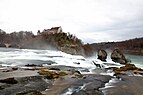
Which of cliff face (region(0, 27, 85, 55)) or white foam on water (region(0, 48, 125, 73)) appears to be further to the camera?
cliff face (region(0, 27, 85, 55))

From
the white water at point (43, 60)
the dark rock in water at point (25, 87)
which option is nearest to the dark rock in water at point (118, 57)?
the white water at point (43, 60)

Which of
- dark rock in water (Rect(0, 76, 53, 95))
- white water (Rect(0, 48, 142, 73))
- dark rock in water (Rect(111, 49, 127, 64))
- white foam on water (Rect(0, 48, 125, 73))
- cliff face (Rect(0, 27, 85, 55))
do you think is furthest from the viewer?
cliff face (Rect(0, 27, 85, 55))

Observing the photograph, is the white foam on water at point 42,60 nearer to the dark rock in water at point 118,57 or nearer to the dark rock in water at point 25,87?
the dark rock in water at point 25,87

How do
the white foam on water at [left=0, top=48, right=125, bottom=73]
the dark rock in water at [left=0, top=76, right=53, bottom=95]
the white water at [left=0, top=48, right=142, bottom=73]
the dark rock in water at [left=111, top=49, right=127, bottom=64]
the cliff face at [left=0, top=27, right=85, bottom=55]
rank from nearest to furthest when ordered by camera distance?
the dark rock in water at [left=0, top=76, right=53, bottom=95]
the white water at [left=0, top=48, right=142, bottom=73]
the white foam on water at [left=0, top=48, right=125, bottom=73]
the dark rock in water at [left=111, top=49, right=127, bottom=64]
the cliff face at [left=0, top=27, right=85, bottom=55]

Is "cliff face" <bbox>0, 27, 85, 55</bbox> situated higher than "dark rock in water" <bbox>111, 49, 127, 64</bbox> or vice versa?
"cliff face" <bbox>0, 27, 85, 55</bbox>

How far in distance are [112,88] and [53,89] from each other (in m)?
5.20

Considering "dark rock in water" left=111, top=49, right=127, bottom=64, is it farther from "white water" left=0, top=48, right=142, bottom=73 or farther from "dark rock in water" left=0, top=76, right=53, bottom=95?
"dark rock in water" left=0, top=76, right=53, bottom=95

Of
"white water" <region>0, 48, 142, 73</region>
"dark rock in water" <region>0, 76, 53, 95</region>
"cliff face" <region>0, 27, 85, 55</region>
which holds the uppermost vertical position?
"cliff face" <region>0, 27, 85, 55</region>

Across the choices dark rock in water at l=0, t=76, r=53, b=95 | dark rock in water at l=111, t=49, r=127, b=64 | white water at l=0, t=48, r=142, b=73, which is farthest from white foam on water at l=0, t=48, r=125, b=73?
dark rock in water at l=111, t=49, r=127, b=64

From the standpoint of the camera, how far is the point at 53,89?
2069 centimetres

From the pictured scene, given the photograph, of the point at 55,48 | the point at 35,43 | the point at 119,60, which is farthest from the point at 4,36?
the point at 119,60

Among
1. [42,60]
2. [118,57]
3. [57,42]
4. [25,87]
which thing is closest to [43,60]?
[42,60]

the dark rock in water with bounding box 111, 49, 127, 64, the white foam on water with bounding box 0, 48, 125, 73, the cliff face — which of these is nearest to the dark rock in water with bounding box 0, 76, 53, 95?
the white foam on water with bounding box 0, 48, 125, 73

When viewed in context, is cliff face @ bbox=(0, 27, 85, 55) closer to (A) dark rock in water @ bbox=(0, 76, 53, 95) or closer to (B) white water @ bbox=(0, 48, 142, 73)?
(B) white water @ bbox=(0, 48, 142, 73)
